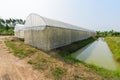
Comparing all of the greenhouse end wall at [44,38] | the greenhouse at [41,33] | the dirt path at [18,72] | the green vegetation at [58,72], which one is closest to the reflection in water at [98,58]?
the greenhouse end wall at [44,38]

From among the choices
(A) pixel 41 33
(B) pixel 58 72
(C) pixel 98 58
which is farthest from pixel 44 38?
(B) pixel 58 72

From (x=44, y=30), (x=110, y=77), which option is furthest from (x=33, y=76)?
(x=44, y=30)

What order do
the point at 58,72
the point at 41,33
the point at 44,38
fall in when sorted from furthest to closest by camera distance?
the point at 41,33 → the point at 44,38 → the point at 58,72

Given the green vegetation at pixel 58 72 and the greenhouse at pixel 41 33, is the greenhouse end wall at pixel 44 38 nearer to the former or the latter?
the greenhouse at pixel 41 33

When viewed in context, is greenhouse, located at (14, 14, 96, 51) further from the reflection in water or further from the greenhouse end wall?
the reflection in water

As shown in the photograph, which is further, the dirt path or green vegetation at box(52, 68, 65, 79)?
green vegetation at box(52, 68, 65, 79)

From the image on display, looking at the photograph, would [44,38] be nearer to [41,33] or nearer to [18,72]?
[41,33]

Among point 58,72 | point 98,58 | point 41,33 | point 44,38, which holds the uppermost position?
point 41,33

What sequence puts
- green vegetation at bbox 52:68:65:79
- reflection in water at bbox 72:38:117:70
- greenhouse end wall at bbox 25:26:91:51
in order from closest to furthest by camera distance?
green vegetation at bbox 52:68:65:79, reflection in water at bbox 72:38:117:70, greenhouse end wall at bbox 25:26:91:51

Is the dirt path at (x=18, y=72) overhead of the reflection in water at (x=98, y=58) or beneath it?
overhead

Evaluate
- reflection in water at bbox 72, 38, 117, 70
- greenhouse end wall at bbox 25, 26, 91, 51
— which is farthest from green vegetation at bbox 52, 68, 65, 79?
greenhouse end wall at bbox 25, 26, 91, 51

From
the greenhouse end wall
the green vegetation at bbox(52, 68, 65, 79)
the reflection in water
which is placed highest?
the greenhouse end wall

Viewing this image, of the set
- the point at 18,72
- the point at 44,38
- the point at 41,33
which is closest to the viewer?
the point at 18,72

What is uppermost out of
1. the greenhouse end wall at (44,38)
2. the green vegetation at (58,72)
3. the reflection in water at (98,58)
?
the greenhouse end wall at (44,38)
